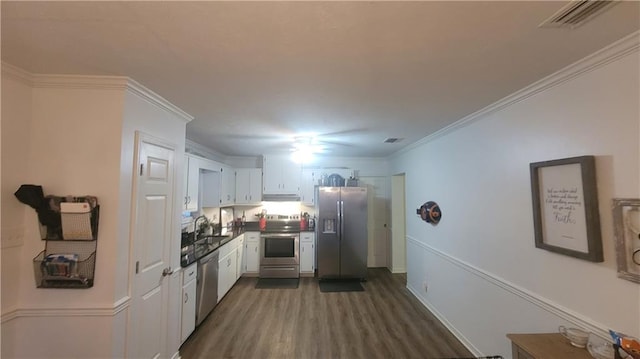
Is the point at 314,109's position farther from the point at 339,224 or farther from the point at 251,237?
the point at 251,237

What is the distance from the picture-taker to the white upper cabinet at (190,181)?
3.11m

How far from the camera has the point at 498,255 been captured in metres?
2.23

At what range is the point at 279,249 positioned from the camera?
4914 millimetres

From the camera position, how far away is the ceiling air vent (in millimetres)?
1055

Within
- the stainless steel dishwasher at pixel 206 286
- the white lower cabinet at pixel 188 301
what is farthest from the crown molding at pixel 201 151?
the white lower cabinet at pixel 188 301

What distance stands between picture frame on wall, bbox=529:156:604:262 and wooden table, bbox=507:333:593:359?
0.53m

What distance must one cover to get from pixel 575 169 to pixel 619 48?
70 centimetres

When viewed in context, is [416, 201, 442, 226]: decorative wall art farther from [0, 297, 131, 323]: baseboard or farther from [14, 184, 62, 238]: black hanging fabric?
[14, 184, 62, 238]: black hanging fabric

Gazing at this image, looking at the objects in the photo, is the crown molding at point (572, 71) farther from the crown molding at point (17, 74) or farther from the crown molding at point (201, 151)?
the crown molding at point (201, 151)

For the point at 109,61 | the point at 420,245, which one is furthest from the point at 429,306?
the point at 109,61

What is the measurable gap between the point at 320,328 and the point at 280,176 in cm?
309

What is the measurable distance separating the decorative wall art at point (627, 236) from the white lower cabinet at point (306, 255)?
420 cm

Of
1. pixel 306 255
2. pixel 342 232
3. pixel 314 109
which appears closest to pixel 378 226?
pixel 342 232

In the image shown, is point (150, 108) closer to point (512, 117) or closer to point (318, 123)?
point (318, 123)
